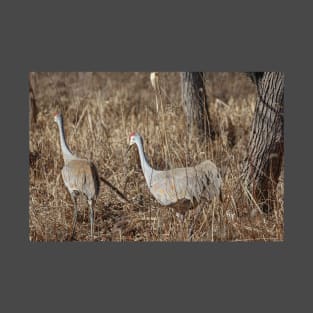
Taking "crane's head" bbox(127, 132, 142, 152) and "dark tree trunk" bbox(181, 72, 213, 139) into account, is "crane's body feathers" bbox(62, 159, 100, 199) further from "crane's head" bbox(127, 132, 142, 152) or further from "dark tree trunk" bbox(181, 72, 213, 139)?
"dark tree trunk" bbox(181, 72, 213, 139)

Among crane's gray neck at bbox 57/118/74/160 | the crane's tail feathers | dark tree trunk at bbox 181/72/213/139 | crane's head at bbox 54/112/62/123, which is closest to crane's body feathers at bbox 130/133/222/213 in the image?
the crane's tail feathers

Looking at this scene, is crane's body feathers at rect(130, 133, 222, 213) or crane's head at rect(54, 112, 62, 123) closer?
crane's body feathers at rect(130, 133, 222, 213)

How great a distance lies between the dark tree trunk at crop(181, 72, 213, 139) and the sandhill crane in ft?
1.59

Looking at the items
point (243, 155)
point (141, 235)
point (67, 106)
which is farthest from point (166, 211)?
point (67, 106)

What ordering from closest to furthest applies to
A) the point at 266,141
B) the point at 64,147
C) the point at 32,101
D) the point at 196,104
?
1. the point at 266,141
2. the point at 64,147
3. the point at 32,101
4. the point at 196,104

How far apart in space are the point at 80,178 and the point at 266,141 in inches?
69.7

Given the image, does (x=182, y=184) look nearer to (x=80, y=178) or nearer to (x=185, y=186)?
(x=185, y=186)

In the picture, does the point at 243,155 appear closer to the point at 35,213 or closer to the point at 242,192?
the point at 242,192

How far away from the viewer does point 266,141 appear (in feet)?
28.7

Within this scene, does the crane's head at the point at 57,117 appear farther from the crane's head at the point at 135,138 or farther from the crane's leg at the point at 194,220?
the crane's leg at the point at 194,220

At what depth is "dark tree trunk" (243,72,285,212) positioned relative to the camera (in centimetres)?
869

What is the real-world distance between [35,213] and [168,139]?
1.44 meters

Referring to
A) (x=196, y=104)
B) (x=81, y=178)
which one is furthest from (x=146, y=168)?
(x=196, y=104)

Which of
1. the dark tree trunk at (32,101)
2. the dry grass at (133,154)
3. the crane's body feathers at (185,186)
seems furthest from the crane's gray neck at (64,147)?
the crane's body feathers at (185,186)
